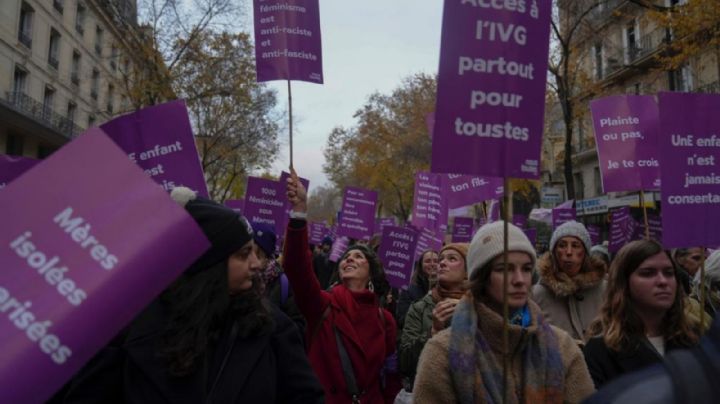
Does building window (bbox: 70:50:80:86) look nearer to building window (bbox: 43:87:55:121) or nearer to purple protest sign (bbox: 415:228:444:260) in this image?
building window (bbox: 43:87:55:121)

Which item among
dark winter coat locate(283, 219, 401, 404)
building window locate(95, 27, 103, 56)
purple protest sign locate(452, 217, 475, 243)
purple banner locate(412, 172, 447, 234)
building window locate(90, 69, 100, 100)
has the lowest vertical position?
dark winter coat locate(283, 219, 401, 404)

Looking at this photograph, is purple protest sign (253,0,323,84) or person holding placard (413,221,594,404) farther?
purple protest sign (253,0,323,84)

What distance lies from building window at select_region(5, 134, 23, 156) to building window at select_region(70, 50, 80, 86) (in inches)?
221

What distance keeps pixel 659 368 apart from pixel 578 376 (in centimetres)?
177

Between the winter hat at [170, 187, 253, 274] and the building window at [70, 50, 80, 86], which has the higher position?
the building window at [70, 50, 80, 86]

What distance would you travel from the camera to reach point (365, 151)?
41.4 m

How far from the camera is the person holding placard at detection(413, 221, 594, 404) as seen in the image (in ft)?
8.04

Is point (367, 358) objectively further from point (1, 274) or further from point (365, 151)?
point (365, 151)

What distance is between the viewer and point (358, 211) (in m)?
10.4

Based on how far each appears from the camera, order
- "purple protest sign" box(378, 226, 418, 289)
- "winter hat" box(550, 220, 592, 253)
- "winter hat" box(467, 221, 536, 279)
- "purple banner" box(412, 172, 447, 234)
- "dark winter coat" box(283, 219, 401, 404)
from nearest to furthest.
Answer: "winter hat" box(467, 221, 536, 279) → "dark winter coat" box(283, 219, 401, 404) → "winter hat" box(550, 220, 592, 253) → "purple protest sign" box(378, 226, 418, 289) → "purple banner" box(412, 172, 447, 234)

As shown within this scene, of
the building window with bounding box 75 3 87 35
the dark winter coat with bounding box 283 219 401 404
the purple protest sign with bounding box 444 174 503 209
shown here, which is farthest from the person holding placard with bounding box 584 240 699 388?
the building window with bounding box 75 3 87 35

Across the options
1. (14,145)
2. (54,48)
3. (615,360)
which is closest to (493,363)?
(615,360)

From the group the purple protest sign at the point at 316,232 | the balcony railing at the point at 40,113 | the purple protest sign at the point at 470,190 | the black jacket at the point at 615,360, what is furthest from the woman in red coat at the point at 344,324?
the balcony railing at the point at 40,113

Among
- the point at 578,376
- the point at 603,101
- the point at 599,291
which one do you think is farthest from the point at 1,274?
the point at 603,101
